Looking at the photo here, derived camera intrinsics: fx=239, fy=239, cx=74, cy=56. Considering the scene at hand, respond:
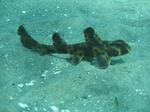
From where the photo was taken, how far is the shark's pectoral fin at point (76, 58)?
169 inches

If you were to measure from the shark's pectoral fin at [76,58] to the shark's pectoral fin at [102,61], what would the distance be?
241mm

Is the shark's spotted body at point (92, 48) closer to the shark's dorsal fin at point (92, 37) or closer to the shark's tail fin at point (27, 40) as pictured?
the shark's dorsal fin at point (92, 37)

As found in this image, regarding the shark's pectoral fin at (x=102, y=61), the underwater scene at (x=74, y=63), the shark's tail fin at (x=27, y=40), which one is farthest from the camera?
the shark's tail fin at (x=27, y=40)

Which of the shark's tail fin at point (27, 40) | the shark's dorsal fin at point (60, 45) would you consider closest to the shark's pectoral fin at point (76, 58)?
the shark's dorsal fin at point (60, 45)

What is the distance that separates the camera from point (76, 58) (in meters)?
4.33

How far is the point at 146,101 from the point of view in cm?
358

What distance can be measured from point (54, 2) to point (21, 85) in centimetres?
374

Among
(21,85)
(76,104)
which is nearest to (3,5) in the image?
(21,85)

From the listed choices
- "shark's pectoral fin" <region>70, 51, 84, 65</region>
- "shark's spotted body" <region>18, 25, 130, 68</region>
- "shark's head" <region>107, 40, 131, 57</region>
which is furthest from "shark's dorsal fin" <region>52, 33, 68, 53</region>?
"shark's head" <region>107, 40, 131, 57</region>

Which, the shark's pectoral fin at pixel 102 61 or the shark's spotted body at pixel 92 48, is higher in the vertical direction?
the shark's spotted body at pixel 92 48

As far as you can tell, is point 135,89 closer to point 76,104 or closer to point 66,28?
Answer: point 76,104

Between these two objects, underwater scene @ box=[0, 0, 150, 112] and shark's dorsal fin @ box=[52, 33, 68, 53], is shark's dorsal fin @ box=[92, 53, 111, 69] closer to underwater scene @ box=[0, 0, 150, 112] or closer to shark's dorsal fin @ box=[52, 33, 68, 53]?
underwater scene @ box=[0, 0, 150, 112]

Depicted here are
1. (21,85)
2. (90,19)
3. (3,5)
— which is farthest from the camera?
(3,5)

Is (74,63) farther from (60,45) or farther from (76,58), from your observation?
(60,45)
